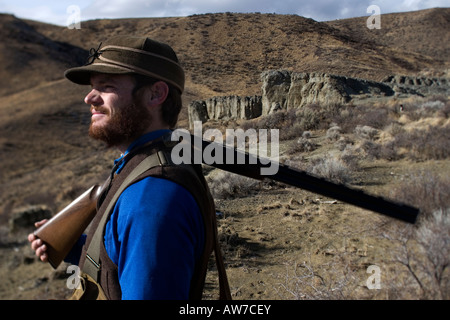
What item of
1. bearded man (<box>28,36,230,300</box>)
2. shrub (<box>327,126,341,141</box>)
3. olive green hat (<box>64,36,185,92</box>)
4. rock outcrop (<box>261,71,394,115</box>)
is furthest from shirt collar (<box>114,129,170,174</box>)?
shrub (<box>327,126,341,141</box>)

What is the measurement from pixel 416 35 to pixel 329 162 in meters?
2.43

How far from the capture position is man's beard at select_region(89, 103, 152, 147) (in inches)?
63.8

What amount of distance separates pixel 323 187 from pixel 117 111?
1022 mm

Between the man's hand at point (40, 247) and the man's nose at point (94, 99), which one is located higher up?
the man's nose at point (94, 99)

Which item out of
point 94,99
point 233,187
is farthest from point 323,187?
point 233,187

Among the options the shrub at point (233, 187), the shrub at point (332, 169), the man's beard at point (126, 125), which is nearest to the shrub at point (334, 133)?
the shrub at point (332, 169)

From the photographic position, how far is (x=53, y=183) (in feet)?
47.0

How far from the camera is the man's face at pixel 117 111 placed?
5.32 feet

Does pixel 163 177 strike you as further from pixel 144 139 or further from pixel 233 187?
pixel 233 187

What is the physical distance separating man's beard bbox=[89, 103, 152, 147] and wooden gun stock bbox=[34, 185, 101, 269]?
428 millimetres

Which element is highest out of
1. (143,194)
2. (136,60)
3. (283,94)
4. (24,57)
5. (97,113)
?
(24,57)

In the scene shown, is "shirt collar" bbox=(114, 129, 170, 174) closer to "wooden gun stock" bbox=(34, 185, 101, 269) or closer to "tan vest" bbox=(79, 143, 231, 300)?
"tan vest" bbox=(79, 143, 231, 300)

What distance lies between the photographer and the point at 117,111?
163cm

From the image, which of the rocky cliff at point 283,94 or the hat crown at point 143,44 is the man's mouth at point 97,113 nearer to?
the hat crown at point 143,44
